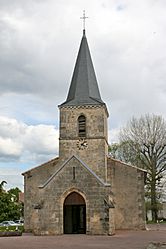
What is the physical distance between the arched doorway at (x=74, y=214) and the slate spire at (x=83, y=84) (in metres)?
8.99

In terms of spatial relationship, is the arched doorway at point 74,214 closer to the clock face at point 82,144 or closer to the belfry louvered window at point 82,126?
the clock face at point 82,144

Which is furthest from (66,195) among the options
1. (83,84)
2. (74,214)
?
(83,84)

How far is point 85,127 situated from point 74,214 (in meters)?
7.43

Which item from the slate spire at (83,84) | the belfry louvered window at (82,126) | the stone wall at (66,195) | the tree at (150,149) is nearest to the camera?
the stone wall at (66,195)

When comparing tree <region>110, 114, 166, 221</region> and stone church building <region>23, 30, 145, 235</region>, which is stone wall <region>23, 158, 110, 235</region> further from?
tree <region>110, 114, 166, 221</region>

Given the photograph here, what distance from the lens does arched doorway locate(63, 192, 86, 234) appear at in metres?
29.0

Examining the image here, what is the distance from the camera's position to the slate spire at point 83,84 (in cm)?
3528

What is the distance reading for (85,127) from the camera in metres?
34.8

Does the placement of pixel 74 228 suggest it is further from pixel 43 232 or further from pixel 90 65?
pixel 90 65

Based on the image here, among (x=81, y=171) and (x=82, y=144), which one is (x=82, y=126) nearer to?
(x=82, y=144)

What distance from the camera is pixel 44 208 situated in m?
28.8

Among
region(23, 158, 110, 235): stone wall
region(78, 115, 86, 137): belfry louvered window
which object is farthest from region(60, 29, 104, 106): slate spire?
region(23, 158, 110, 235): stone wall

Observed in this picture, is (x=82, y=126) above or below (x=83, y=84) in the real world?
below

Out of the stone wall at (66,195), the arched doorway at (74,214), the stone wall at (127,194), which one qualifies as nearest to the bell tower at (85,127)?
the stone wall at (127,194)
